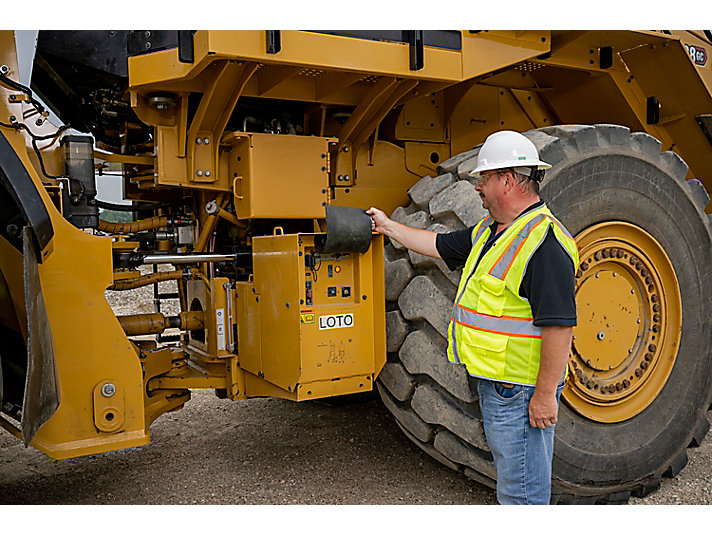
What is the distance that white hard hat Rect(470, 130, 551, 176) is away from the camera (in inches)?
102

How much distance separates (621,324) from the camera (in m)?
3.42

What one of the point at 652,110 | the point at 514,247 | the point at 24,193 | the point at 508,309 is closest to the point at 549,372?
the point at 508,309

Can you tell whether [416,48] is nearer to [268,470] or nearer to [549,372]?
[549,372]

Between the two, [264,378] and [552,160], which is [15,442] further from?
[552,160]

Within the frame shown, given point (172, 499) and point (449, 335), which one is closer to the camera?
point (449, 335)

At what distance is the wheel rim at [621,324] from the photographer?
3311 millimetres

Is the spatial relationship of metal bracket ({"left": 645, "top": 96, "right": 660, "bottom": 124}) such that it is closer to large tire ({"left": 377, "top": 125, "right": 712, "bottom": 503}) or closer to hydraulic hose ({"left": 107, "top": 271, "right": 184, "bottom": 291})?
large tire ({"left": 377, "top": 125, "right": 712, "bottom": 503})

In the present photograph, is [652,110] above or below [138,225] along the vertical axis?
above

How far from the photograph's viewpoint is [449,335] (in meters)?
2.85

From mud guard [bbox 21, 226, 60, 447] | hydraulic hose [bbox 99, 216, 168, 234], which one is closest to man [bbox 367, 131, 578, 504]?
mud guard [bbox 21, 226, 60, 447]

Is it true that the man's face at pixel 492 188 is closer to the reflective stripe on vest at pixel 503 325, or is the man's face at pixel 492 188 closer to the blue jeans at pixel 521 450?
the reflective stripe on vest at pixel 503 325

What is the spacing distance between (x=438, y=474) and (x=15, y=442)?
2598 mm

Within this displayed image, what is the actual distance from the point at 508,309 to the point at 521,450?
1.68 feet

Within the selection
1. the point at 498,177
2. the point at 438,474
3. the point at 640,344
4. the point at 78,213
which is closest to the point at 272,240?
the point at 78,213
